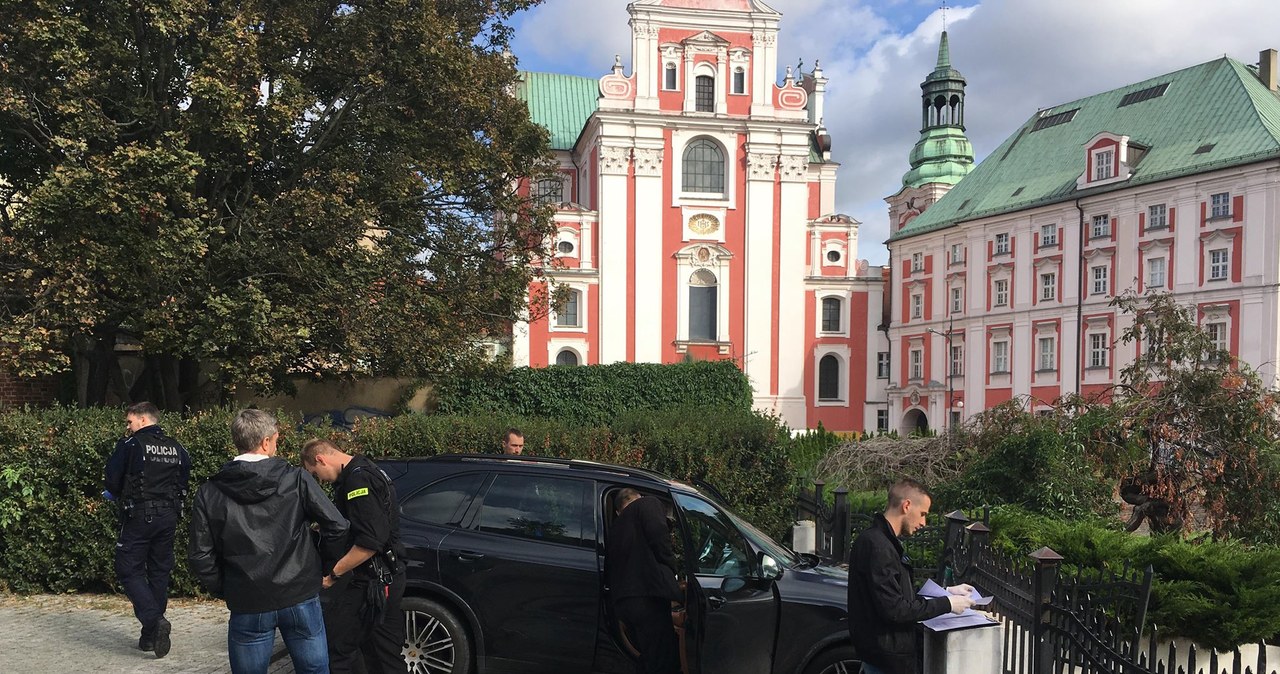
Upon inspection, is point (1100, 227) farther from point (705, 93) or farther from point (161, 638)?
point (161, 638)

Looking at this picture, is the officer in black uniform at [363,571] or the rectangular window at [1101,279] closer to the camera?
the officer in black uniform at [363,571]

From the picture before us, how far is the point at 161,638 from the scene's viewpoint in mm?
7398

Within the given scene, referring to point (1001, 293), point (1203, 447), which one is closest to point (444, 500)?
point (1203, 447)

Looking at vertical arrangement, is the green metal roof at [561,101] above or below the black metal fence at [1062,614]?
above

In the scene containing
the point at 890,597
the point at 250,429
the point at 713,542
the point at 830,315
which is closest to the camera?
the point at 890,597

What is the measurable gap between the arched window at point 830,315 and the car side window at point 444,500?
44859 mm

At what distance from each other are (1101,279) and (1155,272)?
97.0 inches

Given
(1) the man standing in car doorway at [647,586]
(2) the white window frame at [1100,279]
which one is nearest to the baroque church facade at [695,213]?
(2) the white window frame at [1100,279]

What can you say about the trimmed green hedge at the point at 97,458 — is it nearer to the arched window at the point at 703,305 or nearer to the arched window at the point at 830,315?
the arched window at the point at 703,305

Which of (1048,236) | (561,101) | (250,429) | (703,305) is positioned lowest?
(250,429)

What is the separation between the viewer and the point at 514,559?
21.0 ft

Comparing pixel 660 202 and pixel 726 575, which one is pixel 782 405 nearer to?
pixel 660 202

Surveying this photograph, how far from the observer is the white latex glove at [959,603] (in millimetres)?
4484

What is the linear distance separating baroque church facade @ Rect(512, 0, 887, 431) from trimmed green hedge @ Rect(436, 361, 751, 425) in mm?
12874
